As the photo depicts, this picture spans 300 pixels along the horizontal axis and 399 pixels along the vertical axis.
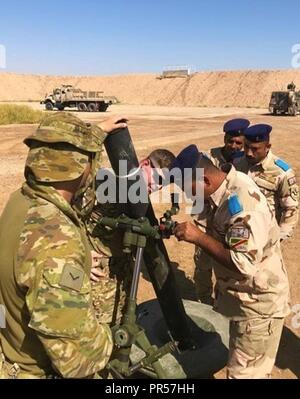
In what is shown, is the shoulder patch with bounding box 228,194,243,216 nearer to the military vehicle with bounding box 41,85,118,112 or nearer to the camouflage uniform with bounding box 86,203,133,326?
the camouflage uniform with bounding box 86,203,133,326

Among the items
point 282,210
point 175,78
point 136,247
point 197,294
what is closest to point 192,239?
point 136,247

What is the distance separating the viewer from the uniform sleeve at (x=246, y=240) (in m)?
2.50

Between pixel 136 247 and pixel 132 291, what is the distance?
262 mm

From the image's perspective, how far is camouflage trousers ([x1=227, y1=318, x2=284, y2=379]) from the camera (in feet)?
9.14

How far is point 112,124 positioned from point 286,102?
33916 mm

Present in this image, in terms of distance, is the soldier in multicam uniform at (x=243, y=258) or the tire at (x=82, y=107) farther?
the tire at (x=82, y=107)

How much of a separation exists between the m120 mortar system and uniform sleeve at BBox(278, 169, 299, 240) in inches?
Answer: 42.4

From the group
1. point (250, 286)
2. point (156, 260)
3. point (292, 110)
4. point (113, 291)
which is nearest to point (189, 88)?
point (292, 110)

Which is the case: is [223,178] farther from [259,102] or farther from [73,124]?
[259,102]

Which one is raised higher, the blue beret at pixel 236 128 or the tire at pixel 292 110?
the blue beret at pixel 236 128

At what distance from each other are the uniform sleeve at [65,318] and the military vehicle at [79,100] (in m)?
36.8

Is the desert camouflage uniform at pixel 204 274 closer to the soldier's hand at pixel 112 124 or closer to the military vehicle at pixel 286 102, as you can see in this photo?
the soldier's hand at pixel 112 124

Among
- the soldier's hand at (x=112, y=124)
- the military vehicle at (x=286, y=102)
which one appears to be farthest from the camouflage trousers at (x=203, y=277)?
the military vehicle at (x=286, y=102)

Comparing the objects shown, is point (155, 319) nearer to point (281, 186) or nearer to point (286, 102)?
point (281, 186)
